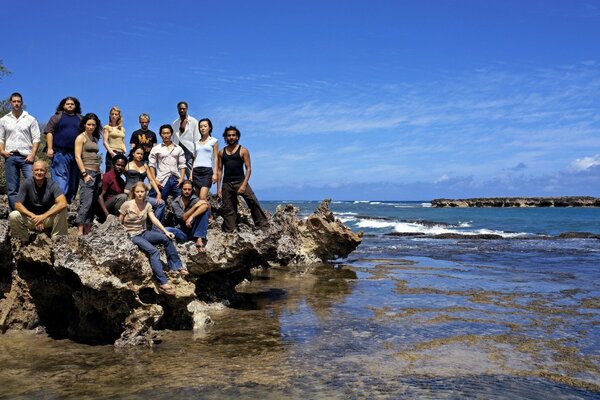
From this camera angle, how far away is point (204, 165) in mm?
10484

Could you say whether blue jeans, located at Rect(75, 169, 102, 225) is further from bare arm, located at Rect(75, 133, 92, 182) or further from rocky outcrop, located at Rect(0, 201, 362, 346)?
rocky outcrop, located at Rect(0, 201, 362, 346)

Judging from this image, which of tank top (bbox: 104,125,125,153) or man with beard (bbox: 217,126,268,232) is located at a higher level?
tank top (bbox: 104,125,125,153)

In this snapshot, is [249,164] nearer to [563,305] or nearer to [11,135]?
[11,135]

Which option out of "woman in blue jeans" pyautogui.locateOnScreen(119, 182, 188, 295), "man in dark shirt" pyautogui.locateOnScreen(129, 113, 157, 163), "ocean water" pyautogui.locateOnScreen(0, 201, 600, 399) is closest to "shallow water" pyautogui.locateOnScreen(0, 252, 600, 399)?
"ocean water" pyautogui.locateOnScreen(0, 201, 600, 399)

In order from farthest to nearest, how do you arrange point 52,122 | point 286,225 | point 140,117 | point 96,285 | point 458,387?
1. point 286,225
2. point 140,117
3. point 52,122
4. point 96,285
5. point 458,387

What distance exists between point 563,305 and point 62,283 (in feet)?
32.9

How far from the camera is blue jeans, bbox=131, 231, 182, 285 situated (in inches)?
328

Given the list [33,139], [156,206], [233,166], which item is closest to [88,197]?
[156,206]

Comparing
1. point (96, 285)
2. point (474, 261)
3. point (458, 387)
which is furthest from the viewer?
point (474, 261)

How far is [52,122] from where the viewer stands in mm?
9461

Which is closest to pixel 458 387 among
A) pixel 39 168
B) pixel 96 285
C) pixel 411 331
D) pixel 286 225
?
pixel 411 331

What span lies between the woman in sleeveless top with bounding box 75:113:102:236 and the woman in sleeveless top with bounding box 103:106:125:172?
37.1 inches

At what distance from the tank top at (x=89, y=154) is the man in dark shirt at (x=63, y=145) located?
29cm

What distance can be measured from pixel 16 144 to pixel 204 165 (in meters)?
3.38
